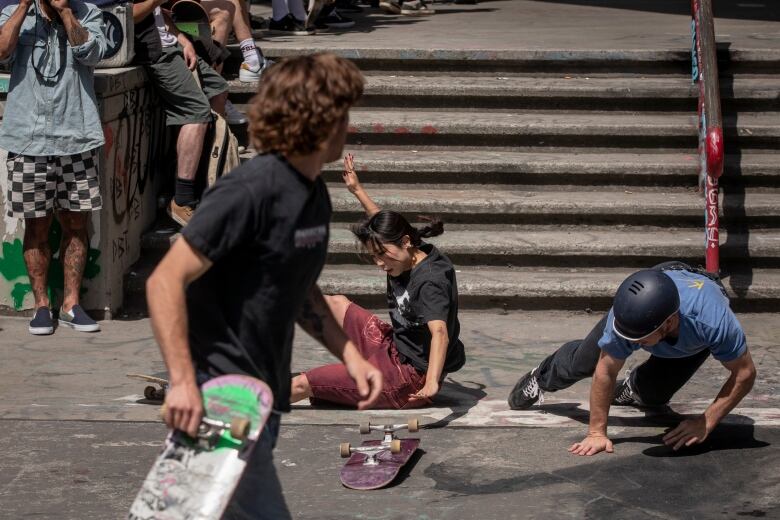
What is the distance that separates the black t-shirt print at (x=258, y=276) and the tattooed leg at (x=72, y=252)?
428 centimetres

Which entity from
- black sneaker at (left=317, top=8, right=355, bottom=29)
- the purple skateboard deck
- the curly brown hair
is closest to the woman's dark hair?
the purple skateboard deck

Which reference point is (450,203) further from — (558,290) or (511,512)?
(511,512)

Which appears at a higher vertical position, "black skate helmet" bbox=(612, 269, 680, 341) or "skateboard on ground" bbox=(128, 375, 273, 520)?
"skateboard on ground" bbox=(128, 375, 273, 520)

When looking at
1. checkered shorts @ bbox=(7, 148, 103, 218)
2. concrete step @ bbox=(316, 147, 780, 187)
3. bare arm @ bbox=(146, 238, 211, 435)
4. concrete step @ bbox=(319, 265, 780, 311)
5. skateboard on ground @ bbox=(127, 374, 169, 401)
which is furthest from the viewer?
concrete step @ bbox=(316, 147, 780, 187)

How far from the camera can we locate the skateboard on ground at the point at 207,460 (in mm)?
3092

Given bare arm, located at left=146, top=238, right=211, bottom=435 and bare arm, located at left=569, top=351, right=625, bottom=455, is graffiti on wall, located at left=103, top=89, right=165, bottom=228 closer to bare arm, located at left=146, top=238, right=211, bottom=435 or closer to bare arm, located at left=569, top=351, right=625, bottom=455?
bare arm, located at left=569, top=351, right=625, bottom=455

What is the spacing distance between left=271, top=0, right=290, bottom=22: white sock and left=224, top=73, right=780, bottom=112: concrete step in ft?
7.43

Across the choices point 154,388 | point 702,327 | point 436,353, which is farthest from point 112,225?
point 702,327

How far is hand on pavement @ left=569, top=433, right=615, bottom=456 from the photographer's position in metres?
5.43

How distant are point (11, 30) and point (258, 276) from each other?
167 inches

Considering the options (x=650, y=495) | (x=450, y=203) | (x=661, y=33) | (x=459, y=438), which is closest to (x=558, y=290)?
(x=450, y=203)

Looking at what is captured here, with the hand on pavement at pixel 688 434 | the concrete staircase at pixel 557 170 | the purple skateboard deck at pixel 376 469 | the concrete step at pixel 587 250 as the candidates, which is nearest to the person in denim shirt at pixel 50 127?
the concrete staircase at pixel 557 170

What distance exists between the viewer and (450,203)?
27.5ft

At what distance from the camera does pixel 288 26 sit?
11.5 m
